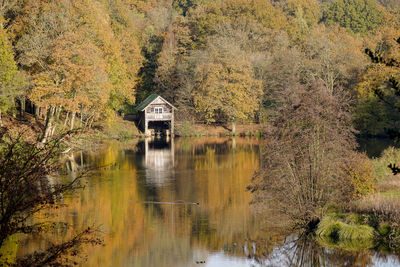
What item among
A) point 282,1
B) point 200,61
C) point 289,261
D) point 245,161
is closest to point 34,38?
point 245,161

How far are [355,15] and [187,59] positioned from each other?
124 feet

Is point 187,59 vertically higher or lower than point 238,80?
higher

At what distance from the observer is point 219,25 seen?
229 ft

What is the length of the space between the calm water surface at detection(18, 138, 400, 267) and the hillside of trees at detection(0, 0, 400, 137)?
23.6 feet

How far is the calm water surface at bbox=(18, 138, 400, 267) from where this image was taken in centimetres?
1778

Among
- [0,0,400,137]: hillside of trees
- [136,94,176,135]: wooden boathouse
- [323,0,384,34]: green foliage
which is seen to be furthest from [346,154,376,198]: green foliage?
[323,0,384,34]: green foliage

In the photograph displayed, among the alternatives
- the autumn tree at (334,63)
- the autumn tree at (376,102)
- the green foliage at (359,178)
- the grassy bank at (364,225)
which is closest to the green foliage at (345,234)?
the grassy bank at (364,225)

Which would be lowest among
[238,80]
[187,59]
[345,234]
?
[345,234]

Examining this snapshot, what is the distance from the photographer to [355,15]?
8975cm

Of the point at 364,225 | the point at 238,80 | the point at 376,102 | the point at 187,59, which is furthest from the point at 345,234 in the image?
the point at 187,59

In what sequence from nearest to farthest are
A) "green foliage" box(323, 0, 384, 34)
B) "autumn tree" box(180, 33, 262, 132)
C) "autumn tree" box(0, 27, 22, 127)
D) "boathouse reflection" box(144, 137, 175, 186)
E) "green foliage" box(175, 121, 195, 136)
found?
1. "boathouse reflection" box(144, 137, 175, 186)
2. "autumn tree" box(0, 27, 22, 127)
3. "autumn tree" box(180, 33, 262, 132)
4. "green foliage" box(175, 121, 195, 136)
5. "green foliage" box(323, 0, 384, 34)

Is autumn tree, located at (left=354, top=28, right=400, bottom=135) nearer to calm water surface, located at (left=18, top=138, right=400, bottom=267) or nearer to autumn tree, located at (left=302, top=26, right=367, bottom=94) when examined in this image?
autumn tree, located at (left=302, top=26, right=367, bottom=94)

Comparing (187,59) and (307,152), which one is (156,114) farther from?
(307,152)

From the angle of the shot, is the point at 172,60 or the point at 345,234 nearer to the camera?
the point at 345,234
